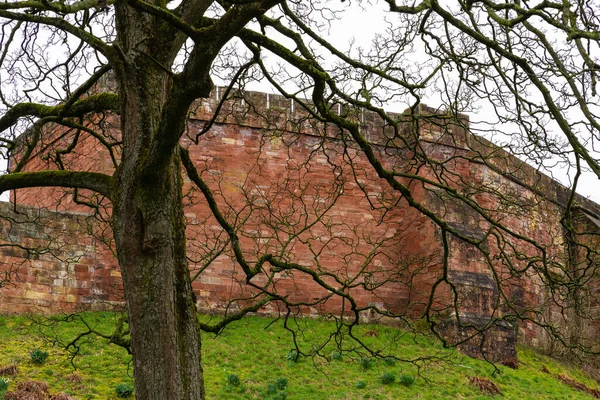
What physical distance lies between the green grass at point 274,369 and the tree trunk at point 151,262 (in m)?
5.75

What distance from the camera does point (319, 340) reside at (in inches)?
615

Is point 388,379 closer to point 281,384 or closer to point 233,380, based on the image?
point 281,384

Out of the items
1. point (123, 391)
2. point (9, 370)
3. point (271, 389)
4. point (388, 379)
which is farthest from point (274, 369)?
point (9, 370)

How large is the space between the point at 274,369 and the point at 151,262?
828 cm

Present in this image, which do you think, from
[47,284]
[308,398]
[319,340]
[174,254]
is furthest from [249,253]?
[174,254]

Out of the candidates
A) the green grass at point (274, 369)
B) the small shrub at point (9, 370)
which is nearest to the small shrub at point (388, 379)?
the green grass at point (274, 369)

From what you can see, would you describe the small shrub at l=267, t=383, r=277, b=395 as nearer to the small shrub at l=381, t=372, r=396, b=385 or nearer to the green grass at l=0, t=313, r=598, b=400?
the green grass at l=0, t=313, r=598, b=400

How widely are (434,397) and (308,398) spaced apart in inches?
83.9

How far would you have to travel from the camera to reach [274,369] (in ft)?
44.7

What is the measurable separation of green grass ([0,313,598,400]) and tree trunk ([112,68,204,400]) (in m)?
5.75

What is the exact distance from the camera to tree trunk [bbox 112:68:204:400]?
560 cm

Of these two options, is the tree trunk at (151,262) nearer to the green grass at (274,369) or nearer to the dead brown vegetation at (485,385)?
the green grass at (274,369)

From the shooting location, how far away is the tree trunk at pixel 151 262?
560 cm

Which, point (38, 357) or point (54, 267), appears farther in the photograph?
point (54, 267)
